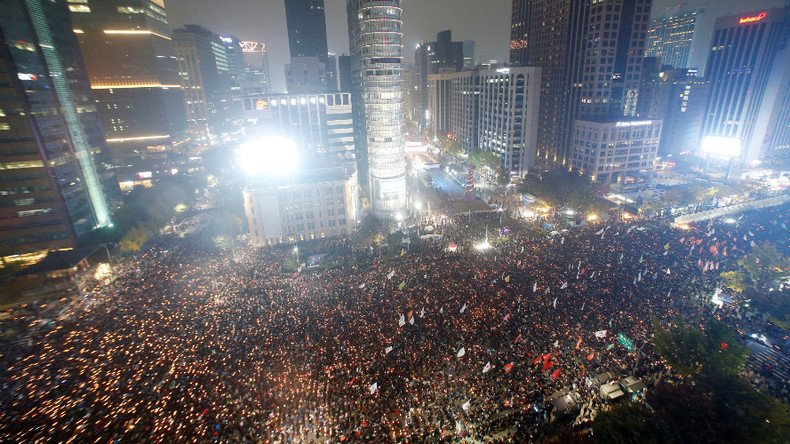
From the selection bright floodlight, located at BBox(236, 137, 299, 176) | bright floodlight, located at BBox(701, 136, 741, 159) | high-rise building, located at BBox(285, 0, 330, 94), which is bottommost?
bright floodlight, located at BBox(701, 136, 741, 159)

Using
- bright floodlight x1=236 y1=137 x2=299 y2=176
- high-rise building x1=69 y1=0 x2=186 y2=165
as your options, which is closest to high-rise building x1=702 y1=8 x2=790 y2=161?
bright floodlight x1=236 y1=137 x2=299 y2=176

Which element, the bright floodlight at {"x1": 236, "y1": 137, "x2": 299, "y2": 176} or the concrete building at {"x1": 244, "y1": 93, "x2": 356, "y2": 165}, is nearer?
the bright floodlight at {"x1": 236, "y1": 137, "x2": 299, "y2": 176}

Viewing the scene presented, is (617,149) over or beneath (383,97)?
beneath

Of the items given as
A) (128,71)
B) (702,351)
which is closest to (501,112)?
(702,351)

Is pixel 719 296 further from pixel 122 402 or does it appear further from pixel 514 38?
pixel 514 38

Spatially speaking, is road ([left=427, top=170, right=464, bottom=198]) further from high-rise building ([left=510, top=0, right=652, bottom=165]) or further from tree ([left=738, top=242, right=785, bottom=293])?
tree ([left=738, top=242, right=785, bottom=293])

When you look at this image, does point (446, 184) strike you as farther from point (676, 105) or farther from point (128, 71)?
point (128, 71)

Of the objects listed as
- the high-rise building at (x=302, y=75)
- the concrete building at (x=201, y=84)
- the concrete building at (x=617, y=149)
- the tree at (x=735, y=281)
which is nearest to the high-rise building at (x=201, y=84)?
the concrete building at (x=201, y=84)
